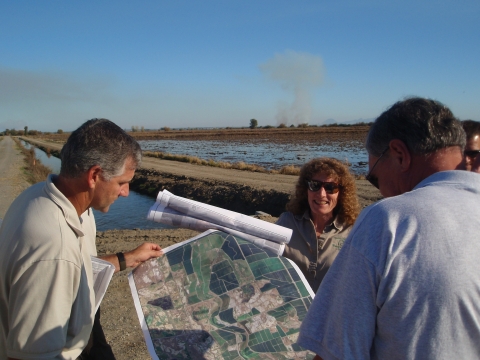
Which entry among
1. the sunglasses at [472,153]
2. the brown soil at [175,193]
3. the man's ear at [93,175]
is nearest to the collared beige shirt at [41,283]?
the man's ear at [93,175]

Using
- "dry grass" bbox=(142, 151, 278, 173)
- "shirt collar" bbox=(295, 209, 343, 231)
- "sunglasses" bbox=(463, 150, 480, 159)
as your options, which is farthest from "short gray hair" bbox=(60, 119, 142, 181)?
"dry grass" bbox=(142, 151, 278, 173)

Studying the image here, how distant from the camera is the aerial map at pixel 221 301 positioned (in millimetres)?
1810

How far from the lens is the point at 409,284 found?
3.52 ft

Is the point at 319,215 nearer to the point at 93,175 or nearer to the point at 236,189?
the point at 93,175

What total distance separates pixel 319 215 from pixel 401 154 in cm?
181

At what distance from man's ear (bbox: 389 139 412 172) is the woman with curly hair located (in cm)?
159

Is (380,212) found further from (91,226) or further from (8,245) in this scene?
(91,226)

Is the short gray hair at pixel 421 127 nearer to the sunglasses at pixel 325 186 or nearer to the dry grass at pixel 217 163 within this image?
the sunglasses at pixel 325 186

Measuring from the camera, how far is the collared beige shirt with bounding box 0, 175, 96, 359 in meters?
1.44

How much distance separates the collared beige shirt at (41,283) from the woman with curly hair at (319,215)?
65.4 inches

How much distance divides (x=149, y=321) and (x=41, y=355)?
0.53m

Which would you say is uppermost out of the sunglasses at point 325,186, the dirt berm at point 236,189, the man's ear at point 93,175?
the man's ear at point 93,175

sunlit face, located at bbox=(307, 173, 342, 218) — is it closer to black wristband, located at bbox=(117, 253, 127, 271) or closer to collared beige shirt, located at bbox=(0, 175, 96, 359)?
black wristband, located at bbox=(117, 253, 127, 271)

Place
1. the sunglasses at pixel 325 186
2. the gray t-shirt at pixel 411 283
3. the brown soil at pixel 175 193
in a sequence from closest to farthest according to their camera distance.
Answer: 1. the gray t-shirt at pixel 411 283
2. the sunglasses at pixel 325 186
3. the brown soil at pixel 175 193
